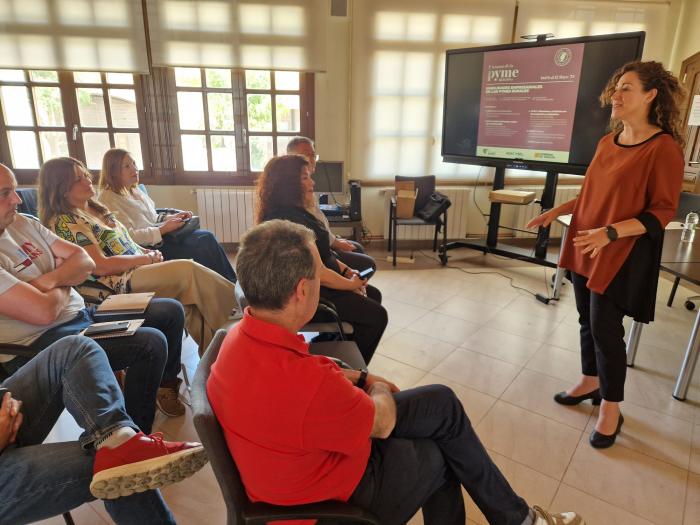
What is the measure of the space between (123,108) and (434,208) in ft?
10.8

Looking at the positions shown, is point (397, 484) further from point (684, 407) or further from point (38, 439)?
point (684, 407)

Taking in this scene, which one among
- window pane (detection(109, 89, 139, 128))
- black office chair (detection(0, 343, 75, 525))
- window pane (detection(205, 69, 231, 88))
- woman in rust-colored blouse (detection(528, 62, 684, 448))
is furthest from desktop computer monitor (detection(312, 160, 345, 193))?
black office chair (detection(0, 343, 75, 525))

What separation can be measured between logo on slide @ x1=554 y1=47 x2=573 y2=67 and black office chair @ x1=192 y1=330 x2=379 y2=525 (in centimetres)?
393

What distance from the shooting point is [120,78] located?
4.20 m

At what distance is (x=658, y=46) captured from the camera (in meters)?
4.48

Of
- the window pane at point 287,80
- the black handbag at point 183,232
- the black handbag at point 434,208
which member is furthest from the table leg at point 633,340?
the window pane at point 287,80

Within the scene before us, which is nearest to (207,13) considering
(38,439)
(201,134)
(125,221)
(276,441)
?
(201,134)

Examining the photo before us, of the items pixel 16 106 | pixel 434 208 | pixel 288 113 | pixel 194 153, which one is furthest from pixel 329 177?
pixel 16 106

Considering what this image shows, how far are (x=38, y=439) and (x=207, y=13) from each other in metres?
3.90

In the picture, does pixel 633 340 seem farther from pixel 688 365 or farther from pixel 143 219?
pixel 143 219

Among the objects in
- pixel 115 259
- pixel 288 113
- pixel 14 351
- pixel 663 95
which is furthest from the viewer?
pixel 288 113

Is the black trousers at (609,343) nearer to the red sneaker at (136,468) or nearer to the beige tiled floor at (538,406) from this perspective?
the beige tiled floor at (538,406)

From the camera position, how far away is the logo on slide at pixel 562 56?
3600 millimetres

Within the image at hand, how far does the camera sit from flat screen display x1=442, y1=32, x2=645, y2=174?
351 centimetres
